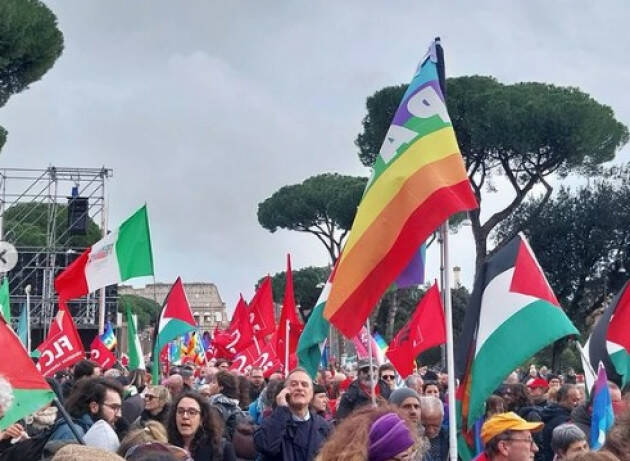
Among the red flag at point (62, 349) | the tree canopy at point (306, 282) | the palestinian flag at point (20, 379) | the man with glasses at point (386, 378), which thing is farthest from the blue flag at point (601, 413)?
the tree canopy at point (306, 282)

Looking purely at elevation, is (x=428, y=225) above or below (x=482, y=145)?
below

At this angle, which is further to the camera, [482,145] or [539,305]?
[482,145]

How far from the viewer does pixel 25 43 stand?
25375 mm

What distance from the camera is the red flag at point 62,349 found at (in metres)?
11.1

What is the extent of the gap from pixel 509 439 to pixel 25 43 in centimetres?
2281

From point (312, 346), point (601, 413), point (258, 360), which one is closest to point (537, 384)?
point (258, 360)

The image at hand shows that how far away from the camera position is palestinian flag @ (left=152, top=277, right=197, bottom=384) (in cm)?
1184

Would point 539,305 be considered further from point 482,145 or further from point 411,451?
point 482,145

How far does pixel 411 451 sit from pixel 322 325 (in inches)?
168

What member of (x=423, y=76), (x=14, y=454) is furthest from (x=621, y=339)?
(x=14, y=454)

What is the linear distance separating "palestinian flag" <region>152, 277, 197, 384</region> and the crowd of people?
9.60ft

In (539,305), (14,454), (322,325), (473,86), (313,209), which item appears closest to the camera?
(14,454)

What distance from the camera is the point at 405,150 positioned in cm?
583

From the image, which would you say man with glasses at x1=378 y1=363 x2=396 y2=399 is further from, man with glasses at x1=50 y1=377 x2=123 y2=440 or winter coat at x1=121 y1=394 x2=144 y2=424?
man with glasses at x1=50 y1=377 x2=123 y2=440
